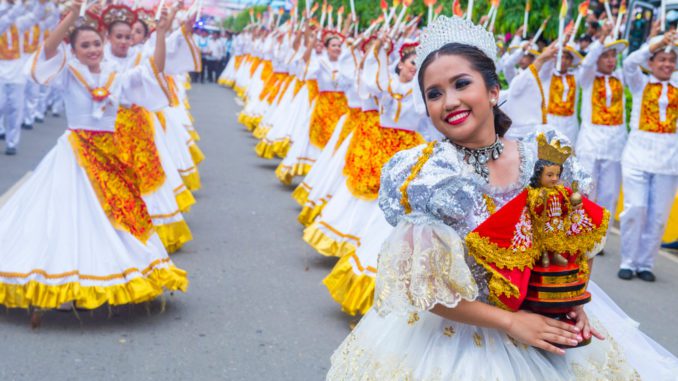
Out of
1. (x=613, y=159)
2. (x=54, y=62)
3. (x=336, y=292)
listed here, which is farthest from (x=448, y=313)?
(x=613, y=159)

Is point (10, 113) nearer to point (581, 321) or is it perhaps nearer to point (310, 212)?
point (310, 212)

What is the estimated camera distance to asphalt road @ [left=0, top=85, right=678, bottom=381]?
4418 mm

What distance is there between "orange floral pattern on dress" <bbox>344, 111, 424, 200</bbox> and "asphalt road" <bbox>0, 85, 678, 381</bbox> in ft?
2.35

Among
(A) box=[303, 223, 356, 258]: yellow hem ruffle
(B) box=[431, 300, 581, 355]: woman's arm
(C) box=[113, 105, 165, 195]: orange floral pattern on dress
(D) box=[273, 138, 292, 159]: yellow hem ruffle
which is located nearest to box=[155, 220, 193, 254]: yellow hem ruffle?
(C) box=[113, 105, 165, 195]: orange floral pattern on dress

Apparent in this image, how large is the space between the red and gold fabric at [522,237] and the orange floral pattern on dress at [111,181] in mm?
3225

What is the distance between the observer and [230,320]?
525cm

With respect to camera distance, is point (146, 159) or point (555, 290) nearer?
point (555, 290)

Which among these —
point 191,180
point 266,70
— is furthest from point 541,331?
point 266,70

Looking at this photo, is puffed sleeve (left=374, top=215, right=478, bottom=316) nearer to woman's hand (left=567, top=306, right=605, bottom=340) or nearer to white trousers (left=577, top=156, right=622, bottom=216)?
woman's hand (left=567, top=306, right=605, bottom=340)

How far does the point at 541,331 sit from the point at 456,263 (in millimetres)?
294

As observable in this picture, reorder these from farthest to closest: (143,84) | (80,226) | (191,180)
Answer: (191,180), (143,84), (80,226)

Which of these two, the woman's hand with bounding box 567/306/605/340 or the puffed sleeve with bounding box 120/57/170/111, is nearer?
the woman's hand with bounding box 567/306/605/340

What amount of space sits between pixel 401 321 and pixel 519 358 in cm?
38

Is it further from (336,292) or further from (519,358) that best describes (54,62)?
(519,358)
